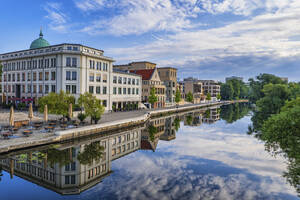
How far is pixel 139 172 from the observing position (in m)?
19.9

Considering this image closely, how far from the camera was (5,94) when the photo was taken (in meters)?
60.5

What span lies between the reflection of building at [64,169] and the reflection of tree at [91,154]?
0.32 metres

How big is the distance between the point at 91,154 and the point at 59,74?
2943 cm

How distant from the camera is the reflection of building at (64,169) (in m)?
17.0

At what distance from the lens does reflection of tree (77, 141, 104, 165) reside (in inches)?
862

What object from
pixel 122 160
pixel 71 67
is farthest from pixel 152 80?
pixel 122 160

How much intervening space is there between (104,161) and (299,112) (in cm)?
1986

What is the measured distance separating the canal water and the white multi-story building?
75.0 feet

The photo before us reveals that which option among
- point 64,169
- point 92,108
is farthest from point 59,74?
point 64,169

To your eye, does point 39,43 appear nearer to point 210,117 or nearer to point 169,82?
point 169,82

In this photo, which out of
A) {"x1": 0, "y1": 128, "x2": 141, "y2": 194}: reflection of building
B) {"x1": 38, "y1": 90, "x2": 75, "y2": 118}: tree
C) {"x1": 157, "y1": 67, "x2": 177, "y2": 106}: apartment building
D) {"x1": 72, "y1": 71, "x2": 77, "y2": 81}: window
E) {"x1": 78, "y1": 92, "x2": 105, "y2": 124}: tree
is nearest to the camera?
{"x1": 0, "y1": 128, "x2": 141, "y2": 194}: reflection of building

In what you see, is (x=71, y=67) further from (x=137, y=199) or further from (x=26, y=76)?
(x=137, y=199)

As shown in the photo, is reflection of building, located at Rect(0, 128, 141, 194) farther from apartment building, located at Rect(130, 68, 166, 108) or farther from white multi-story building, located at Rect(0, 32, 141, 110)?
apartment building, located at Rect(130, 68, 166, 108)

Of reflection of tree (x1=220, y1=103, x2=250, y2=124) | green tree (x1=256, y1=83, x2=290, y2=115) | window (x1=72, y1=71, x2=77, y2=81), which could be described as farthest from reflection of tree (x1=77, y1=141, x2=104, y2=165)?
green tree (x1=256, y1=83, x2=290, y2=115)
